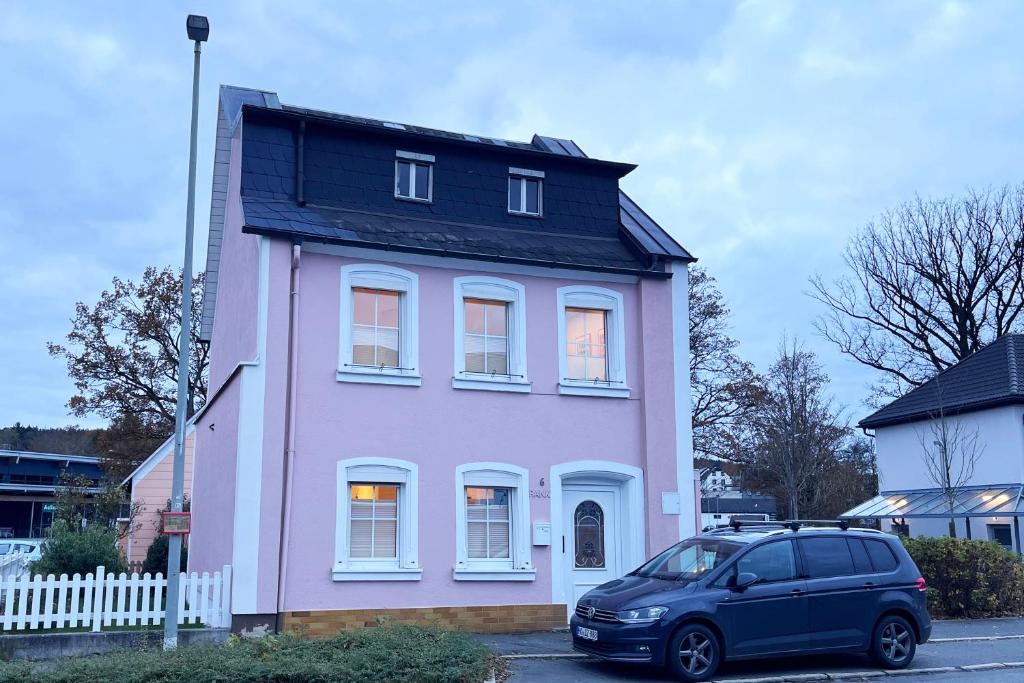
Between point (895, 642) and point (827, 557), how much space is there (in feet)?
4.60

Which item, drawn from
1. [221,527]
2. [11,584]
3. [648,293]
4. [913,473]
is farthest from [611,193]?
[913,473]

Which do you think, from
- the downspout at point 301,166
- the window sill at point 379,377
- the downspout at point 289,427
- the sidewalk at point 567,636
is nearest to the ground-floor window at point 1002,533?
the sidewalk at point 567,636

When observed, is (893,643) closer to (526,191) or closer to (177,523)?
(177,523)

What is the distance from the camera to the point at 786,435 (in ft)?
130

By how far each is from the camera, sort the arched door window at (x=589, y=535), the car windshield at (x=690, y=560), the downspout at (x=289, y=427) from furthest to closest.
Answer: the arched door window at (x=589, y=535) < the downspout at (x=289, y=427) < the car windshield at (x=690, y=560)

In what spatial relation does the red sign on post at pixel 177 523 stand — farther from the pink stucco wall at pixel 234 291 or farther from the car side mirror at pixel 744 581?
the car side mirror at pixel 744 581

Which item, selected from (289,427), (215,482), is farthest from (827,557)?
(215,482)

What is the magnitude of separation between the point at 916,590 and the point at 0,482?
55143mm

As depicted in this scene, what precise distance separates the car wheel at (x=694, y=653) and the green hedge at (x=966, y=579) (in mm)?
9110

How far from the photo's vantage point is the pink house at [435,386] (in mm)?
15461

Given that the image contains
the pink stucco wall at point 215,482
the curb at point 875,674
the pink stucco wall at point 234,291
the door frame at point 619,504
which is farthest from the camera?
the door frame at point 619,504

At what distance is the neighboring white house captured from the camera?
90.0 feet

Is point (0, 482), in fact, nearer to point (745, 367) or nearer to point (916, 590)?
point (745, 367)

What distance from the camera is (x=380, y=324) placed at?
16688 mm
